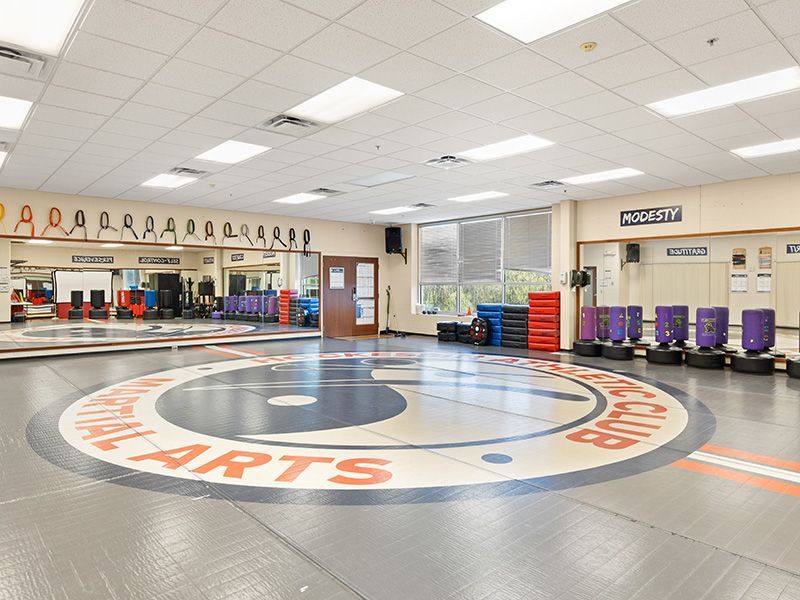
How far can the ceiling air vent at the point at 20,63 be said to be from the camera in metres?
3.90

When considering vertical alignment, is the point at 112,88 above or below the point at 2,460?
above

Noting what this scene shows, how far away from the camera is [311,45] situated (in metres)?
3.76

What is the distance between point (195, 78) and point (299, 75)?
0.91m

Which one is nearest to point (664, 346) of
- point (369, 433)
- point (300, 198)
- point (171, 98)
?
point (369, 433)

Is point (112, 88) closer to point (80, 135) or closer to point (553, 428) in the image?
point (80, 135)

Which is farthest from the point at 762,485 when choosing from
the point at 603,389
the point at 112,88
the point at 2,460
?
the point at 112,88

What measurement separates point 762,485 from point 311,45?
13.9 feet

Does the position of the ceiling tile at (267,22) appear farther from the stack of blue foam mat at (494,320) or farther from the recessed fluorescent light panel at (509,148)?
the stack of blue foam mat at (494,320)

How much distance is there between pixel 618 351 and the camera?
8820 mm

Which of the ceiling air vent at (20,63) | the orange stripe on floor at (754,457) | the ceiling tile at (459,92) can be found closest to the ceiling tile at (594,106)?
the ceiling tile at (459,92)

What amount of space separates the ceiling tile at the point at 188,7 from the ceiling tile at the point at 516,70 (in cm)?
205

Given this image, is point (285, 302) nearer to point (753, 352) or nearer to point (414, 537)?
point (753, 352)

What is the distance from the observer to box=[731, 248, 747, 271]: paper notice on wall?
37.0 feet

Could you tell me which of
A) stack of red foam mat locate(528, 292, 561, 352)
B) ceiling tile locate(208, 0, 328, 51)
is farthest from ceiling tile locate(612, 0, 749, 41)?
stack of red foam mat locate(528, 292, 561, 352)
